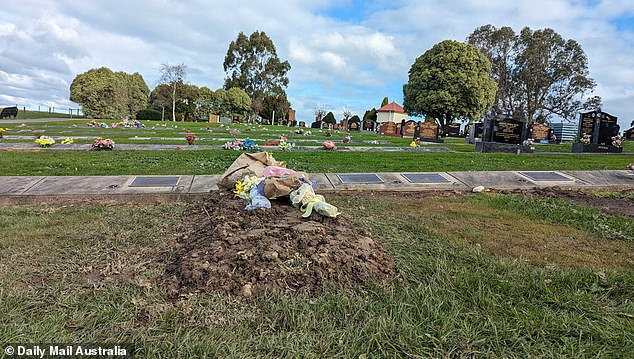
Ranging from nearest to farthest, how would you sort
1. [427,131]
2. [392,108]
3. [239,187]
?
1. [239,187]
2. [427,131]
3. [392,108]

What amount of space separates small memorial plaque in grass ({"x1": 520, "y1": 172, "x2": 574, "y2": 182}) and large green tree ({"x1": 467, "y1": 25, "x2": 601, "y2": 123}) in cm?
3814

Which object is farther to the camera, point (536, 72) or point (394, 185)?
point (536, 72)

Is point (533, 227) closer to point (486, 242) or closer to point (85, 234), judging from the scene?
point (486, 242)

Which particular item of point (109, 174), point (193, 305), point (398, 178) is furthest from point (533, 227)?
point (109, 174)

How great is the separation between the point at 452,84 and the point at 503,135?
22686mm

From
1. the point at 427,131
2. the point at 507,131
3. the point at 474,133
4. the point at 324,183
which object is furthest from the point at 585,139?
the point at 324,183

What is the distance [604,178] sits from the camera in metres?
7.10

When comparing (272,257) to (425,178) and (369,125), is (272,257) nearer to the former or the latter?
(425,178)

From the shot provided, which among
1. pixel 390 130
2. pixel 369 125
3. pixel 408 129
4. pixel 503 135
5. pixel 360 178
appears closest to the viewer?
pixel 360 178

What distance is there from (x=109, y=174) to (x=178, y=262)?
4973 mm

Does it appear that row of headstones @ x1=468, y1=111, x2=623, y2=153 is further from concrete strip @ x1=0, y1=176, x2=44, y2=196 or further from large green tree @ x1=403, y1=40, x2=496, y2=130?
large green tree @ x1=403, y1=40, x2=496, y2=130

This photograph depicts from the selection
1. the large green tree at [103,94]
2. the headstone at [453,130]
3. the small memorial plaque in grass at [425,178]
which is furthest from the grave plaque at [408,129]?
the large green tree at [103,94]

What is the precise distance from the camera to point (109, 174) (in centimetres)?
688

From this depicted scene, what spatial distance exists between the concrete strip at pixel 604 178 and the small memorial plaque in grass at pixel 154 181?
7.46 meters
